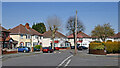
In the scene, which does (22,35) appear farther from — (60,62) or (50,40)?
(60,62)

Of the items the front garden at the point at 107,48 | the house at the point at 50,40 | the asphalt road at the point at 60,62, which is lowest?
the asphalt road at the point at 60,62

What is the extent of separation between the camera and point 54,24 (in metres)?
65.1

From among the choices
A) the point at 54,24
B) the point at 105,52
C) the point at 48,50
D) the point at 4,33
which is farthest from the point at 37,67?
the point at 54,24

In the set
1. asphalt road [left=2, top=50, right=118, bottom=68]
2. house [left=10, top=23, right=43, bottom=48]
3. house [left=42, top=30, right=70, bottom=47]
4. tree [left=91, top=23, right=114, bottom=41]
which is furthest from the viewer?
house [left=42, top=30, right=70, bottom=47]

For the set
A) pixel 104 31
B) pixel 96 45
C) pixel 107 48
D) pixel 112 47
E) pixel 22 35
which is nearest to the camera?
pixel 112 47

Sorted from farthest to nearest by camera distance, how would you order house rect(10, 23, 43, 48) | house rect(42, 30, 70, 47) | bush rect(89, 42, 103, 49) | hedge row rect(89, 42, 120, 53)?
house rect(42, 30, 70, 47), house rect(10, 23, 43, 48), bush rect(89, 42, 103, 49), hedge row rect(89, 42, 120, 53)

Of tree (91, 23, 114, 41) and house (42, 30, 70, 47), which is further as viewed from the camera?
house (42, 30, 70, 47)

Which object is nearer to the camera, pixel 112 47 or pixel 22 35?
pixel 112 47

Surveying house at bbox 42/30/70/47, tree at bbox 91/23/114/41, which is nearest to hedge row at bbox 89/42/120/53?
tree at bbox 91/23/114/41

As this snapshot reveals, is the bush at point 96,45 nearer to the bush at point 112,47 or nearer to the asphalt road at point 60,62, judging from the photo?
the bush at point 112,47

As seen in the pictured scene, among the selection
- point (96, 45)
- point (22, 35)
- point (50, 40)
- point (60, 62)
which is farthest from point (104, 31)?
point (60, 62)

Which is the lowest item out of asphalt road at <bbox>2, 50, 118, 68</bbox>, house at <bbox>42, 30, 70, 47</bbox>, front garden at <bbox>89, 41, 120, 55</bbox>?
asphalt road at <bbox>2, 50, 118, 68</bbox>

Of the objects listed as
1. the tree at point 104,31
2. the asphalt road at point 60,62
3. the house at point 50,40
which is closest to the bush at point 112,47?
the asphalt road at point 60,62

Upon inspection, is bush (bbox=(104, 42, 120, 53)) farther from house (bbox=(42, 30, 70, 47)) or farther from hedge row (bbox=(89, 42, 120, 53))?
house (bbox=(42, 30, 70, 47))
